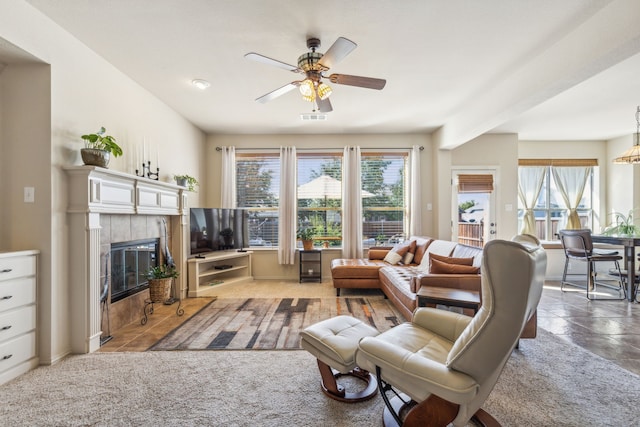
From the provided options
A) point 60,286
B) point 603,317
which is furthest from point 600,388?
point 60,286

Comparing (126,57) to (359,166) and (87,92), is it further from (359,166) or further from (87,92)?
(359,166)

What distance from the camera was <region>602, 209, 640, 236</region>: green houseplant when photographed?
5.04m

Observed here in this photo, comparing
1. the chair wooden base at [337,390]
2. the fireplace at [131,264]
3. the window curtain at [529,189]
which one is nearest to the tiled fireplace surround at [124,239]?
the fireplace at [131,264]

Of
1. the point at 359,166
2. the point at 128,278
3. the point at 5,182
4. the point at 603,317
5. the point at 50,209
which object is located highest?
the point at 359,166

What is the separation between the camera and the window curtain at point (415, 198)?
540cm

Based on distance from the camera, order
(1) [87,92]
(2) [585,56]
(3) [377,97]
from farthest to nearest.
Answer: (3) [377,97]
(1) [87,92]
(2) [585,56]

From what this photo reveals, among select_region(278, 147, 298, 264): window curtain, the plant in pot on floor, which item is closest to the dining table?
select_region(278, 147, 298, 264): window curtain

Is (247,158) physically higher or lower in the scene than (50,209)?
higher

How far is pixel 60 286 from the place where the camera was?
7.98 feet

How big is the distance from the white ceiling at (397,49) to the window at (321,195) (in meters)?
1.43

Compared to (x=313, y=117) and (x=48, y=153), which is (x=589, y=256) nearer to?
(x=313, y=117)

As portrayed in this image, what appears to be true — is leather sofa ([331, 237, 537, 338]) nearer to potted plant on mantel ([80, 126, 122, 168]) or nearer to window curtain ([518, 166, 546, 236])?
window curtain ([518, 166, 546, 236])

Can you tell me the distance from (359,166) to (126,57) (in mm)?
3733

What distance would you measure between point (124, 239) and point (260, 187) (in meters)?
2.79
